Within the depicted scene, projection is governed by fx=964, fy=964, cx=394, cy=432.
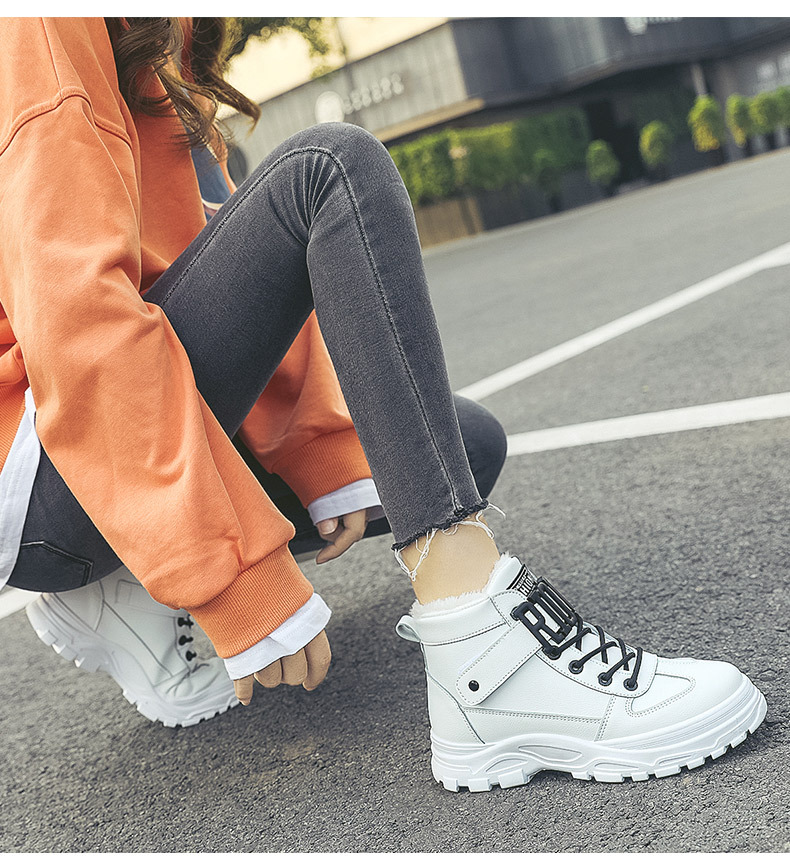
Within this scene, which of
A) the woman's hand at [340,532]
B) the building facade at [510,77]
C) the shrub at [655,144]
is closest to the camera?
the woman's hand at [340,532]

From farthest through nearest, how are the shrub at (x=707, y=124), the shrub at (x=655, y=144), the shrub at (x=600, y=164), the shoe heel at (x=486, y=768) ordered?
1. the shrub at (x=707, y=124)
2. the shrub at (x=655, y=144)
3. the shrub at (x=600, y=164)
4. the shoe heel at (x=486, y=768)

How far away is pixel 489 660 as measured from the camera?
3.87 feet

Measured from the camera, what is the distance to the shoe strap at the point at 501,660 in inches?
46.4

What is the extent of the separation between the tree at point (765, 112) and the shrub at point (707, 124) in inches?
33.5

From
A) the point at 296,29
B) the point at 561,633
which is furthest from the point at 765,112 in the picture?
the point at 561,633

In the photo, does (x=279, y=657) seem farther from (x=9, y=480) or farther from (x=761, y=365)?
(x=761, y=365)

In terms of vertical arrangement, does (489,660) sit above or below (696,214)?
above

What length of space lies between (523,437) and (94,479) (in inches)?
75.1

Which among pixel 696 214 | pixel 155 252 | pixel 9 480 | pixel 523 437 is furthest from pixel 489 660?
pixel 696 214

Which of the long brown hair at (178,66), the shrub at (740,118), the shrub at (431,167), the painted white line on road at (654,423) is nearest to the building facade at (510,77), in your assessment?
the shrub at (740,118)

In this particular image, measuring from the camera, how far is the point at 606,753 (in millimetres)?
1154

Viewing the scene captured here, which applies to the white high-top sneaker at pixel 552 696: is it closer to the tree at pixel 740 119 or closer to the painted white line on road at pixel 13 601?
the painted white line on road at pixel 13 601

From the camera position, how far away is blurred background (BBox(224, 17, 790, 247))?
19.8 metres

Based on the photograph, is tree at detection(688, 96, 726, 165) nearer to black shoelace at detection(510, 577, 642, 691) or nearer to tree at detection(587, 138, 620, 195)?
tree at detection(587, 138, 620, 195)
